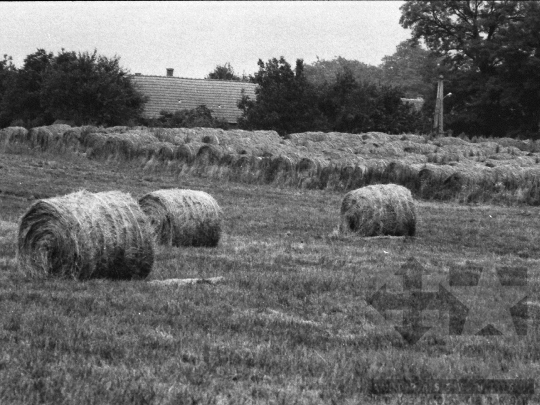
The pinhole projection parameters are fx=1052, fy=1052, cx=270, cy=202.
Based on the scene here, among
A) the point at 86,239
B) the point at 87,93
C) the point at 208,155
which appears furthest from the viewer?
the point at 87,93

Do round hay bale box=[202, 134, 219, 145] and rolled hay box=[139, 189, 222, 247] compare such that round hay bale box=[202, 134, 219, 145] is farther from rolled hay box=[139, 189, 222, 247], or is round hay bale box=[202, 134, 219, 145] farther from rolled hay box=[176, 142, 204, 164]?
rolled hay box=[139, 189, 222, 247]

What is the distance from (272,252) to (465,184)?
15.1 m

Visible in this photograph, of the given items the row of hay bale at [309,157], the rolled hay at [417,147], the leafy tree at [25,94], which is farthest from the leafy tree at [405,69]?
the row of hay bale at [309,157]

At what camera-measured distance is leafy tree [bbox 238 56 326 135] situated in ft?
203

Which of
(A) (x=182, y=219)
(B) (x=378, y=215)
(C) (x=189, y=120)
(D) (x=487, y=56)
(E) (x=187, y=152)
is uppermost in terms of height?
(D) (x=487, y=56)

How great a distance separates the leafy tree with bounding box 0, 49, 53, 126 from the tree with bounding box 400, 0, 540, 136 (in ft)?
90.0

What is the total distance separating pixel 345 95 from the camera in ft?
213

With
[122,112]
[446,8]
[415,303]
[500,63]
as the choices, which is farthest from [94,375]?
[446,8]

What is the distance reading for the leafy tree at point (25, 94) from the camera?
68.1 m

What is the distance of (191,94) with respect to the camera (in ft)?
257

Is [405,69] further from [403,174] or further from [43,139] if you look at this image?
[403,174]

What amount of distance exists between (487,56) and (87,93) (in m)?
27.2

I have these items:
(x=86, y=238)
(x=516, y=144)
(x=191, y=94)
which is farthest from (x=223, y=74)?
(x=86, y=238)

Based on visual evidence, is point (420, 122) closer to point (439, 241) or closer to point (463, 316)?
point (439, 241)
